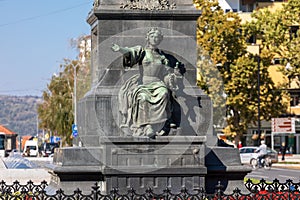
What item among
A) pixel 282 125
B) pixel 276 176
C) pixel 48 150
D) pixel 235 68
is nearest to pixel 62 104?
pixel 235 68

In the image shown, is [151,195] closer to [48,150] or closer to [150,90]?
[150,90]

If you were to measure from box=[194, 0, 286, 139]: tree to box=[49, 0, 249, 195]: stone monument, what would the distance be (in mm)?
42561

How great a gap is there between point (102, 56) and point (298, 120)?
62056mm

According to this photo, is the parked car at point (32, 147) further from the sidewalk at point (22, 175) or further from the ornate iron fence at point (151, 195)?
the ornate iron fence at point (151, 195)

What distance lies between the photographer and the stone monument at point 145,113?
16312mm

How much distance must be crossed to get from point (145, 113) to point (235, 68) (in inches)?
1886

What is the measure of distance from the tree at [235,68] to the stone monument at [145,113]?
1676 inches

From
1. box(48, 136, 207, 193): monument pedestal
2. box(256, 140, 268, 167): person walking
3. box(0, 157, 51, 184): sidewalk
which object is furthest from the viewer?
box(256, 140, 268, 167): person walking

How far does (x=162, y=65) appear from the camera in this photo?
17.8 metres

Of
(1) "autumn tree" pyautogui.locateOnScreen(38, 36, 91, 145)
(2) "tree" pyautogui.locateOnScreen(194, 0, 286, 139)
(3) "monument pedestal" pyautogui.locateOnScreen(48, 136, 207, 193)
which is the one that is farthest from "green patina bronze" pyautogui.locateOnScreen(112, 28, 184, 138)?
(1) "autumn tree" pyautogui.locateOnScreen(38, 36, 91, 145)

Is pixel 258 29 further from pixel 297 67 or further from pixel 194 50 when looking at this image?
pixel 194 50

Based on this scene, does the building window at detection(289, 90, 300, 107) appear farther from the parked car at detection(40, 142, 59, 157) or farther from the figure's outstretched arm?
the figure's outstretched arm

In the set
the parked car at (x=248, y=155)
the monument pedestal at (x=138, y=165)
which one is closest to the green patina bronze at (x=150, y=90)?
the monument pedestal at (x=138, y=165)

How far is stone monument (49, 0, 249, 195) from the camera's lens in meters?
16.3
